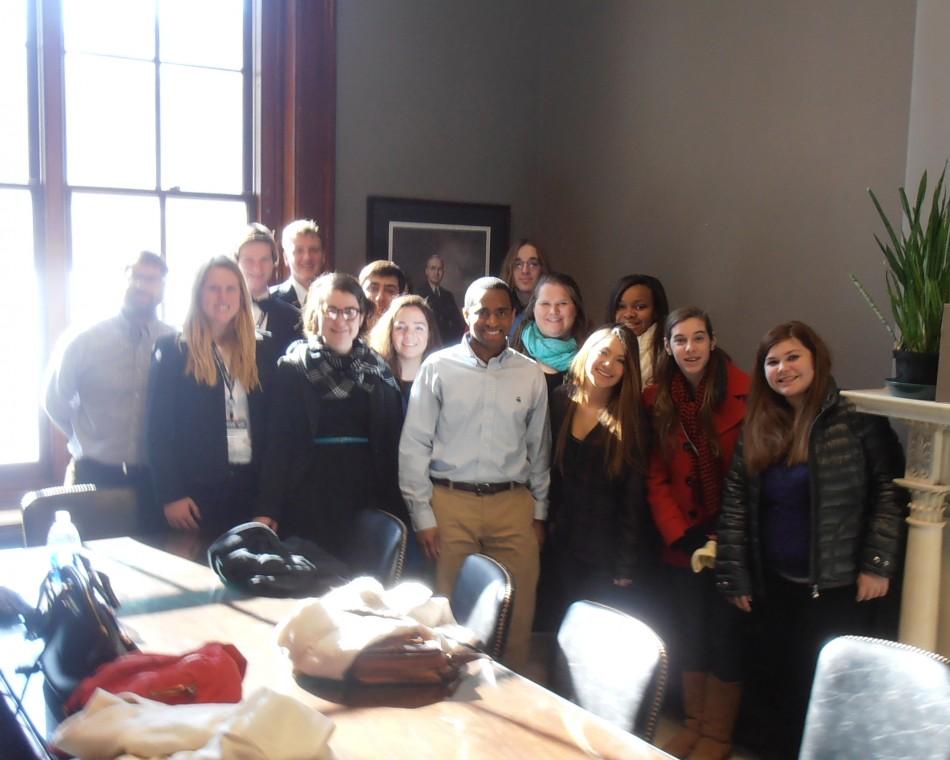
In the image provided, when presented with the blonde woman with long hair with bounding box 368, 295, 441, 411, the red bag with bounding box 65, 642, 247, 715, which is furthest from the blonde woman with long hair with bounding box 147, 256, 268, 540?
the red bag with bounding box 65, 642, 247, 715

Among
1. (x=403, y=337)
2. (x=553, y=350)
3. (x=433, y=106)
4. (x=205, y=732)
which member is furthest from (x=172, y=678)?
(x=433, y=106)

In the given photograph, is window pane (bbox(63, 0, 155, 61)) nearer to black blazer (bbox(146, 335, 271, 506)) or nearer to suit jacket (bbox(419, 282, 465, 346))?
suit jacket (bbox(419, 282, 465, 346))

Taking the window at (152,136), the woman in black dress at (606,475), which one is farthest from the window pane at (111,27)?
the woman in black dress at (606,475)

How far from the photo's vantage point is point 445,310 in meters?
5.29

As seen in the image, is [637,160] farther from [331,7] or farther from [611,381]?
[611,381]

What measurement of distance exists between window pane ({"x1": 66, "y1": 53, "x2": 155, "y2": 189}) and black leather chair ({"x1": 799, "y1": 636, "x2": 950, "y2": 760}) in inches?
151

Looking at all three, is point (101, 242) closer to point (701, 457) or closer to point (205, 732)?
point (701, 457)

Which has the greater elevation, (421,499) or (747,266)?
(747,266)

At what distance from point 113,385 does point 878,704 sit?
270 cm

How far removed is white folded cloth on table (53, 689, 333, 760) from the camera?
5.06ft

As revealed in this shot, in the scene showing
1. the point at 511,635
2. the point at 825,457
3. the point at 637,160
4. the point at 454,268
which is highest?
the point at 637,160

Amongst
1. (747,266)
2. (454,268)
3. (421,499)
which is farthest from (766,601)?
Answer: (454,268)

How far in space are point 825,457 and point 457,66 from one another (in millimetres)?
3255

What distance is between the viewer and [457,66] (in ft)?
17.6
